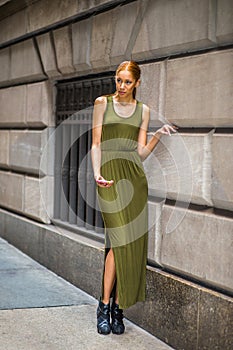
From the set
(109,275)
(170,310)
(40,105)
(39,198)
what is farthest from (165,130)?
(39,198)

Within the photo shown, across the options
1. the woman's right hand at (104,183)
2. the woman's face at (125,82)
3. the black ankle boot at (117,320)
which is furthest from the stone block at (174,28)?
the black ankle boot at (117,320)

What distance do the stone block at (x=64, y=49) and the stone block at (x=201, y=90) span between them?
7.09 feet

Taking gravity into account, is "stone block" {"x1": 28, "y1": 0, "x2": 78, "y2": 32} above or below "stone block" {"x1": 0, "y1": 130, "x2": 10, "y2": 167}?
above

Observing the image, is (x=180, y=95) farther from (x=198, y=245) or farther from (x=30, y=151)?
(x=30, y=151)

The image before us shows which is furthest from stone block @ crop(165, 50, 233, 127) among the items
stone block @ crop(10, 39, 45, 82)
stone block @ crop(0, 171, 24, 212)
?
stone block @ crop(0, 171, 24, 212)

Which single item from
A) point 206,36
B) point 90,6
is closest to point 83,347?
point 206,36

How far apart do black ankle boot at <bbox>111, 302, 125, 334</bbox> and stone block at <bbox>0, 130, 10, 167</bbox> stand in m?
4.36

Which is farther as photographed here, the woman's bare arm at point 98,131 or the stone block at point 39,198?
the stone block at point 39,198

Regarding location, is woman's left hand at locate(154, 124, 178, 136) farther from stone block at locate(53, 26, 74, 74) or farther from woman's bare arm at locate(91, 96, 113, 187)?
stone block at locate(53, 26, 74, 74)

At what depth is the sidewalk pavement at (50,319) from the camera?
513cm

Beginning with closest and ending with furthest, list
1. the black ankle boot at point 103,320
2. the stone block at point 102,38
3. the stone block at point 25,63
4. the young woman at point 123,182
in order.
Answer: the young woman at point 123,182 → the black ankle boot at point 103,320 → the stone block at point 102,38 → the stone block at point 25,63

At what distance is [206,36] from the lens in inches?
191

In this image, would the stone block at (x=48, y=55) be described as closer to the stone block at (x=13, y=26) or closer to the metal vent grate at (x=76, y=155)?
the metal vent grate at (x=76, y=155)

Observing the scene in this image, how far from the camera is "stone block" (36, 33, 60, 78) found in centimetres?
767
